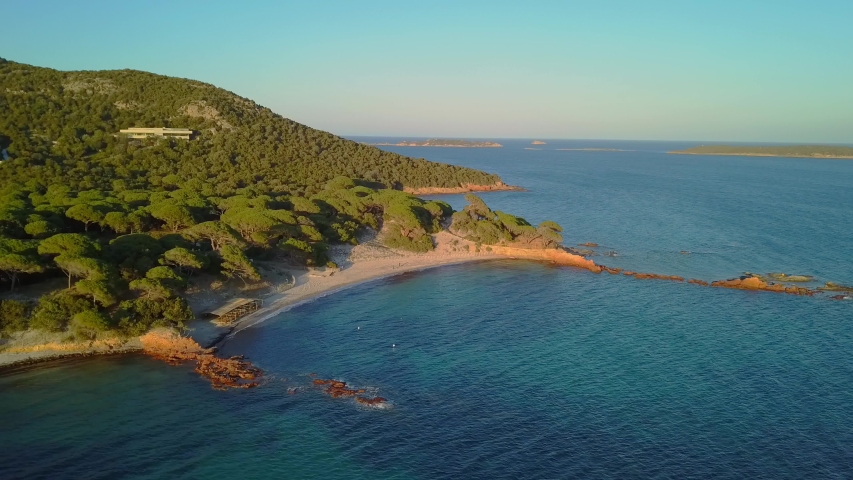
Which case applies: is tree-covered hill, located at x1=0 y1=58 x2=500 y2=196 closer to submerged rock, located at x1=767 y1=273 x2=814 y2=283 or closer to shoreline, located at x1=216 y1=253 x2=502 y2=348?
shoreline, located at x1=216 y1=253 x2=502 y2=348

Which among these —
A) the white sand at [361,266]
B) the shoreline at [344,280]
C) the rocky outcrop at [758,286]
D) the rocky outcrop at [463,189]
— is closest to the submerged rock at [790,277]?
the rocky outcrop at [758,286]

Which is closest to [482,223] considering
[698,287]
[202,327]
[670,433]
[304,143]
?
[698,287]

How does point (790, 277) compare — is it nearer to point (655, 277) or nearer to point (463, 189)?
point (655, 277)

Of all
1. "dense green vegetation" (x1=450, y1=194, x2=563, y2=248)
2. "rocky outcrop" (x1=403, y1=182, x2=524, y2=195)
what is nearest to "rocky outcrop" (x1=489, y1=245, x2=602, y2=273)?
"dense green vegetation" (x1=450, y1=194, x2=563, y2=248)

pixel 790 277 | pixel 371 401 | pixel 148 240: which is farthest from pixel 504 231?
pixel 371 401

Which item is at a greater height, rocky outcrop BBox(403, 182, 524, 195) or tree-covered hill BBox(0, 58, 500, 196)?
tree-covered hill BBox(0, 58, 500, 196)

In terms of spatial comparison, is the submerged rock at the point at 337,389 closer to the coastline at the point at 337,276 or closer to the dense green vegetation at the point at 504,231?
the coastline at the point at 337,276
